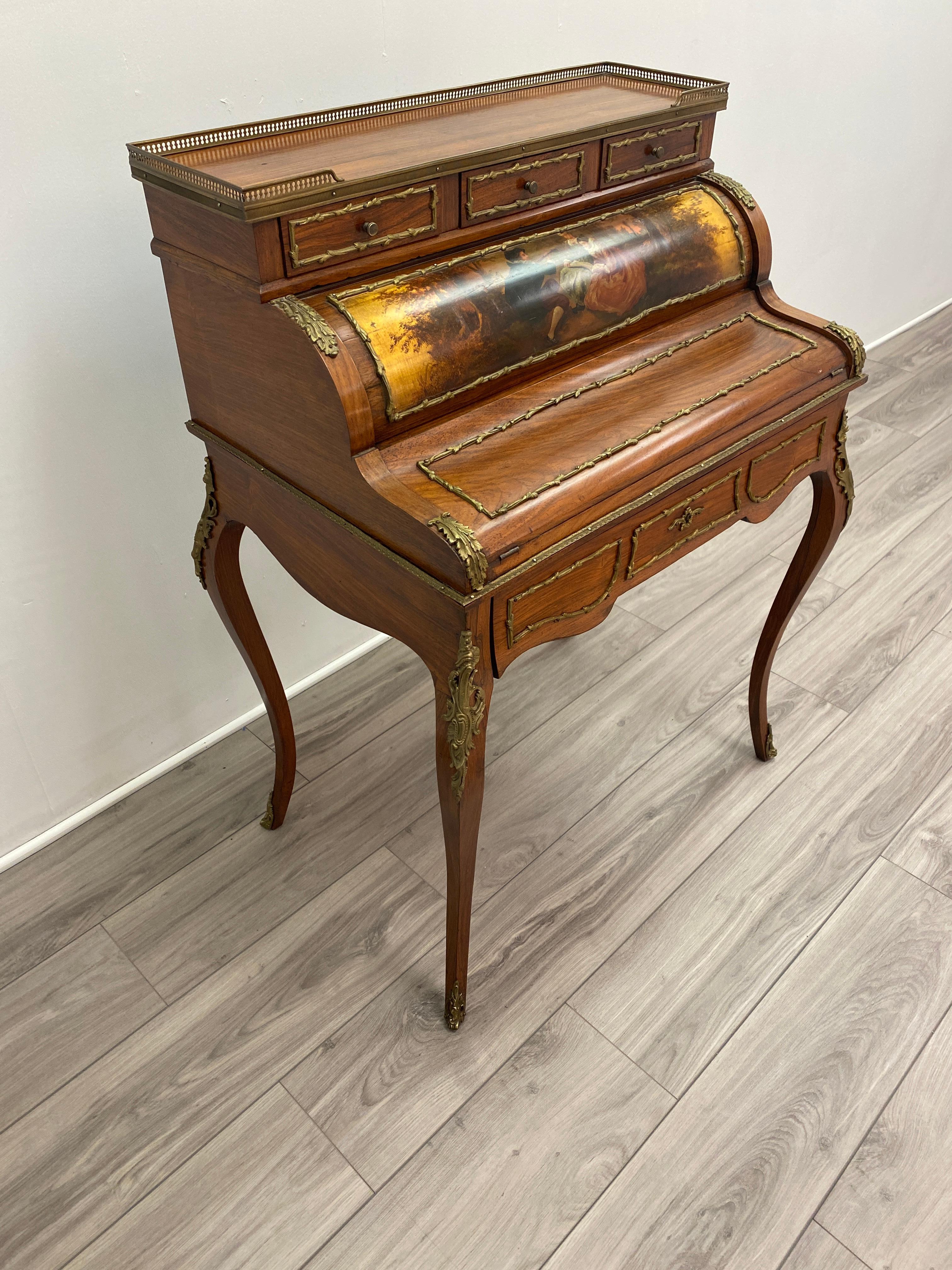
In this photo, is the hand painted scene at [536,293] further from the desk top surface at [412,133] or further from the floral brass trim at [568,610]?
the floral brass trim at [568,610]

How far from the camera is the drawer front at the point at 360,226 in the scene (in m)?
1.26

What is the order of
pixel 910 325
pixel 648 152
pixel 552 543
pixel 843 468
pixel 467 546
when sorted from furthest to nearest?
1. pixel 910 325
2. pixel 843 468
3. pixel 648 152
4. pixel 552 543
5. pixel 467 546

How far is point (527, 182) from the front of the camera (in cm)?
148

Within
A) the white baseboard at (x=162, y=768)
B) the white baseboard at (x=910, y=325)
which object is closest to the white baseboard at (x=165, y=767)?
the white baseboard at (x=162, y=768)

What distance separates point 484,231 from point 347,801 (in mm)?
1264

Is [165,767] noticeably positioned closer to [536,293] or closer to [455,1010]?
[455,1010]

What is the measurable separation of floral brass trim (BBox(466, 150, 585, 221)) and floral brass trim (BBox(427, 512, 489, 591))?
531mm

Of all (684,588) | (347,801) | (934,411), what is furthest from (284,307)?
(934,411)

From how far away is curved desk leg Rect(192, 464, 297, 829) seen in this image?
1.71 metres

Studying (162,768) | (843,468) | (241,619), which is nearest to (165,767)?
(162,768)

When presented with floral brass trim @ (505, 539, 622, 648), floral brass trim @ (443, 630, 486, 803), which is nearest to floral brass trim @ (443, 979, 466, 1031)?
floral brass trim @ (443, 630, 486, 803)

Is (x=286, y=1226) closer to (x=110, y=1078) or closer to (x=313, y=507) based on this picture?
(x=110, y=1078)

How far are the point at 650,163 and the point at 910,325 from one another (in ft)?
10.1

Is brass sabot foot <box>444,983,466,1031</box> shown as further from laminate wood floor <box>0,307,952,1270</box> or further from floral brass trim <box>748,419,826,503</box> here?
floral brass trim <box>748,419,826,503</box>
